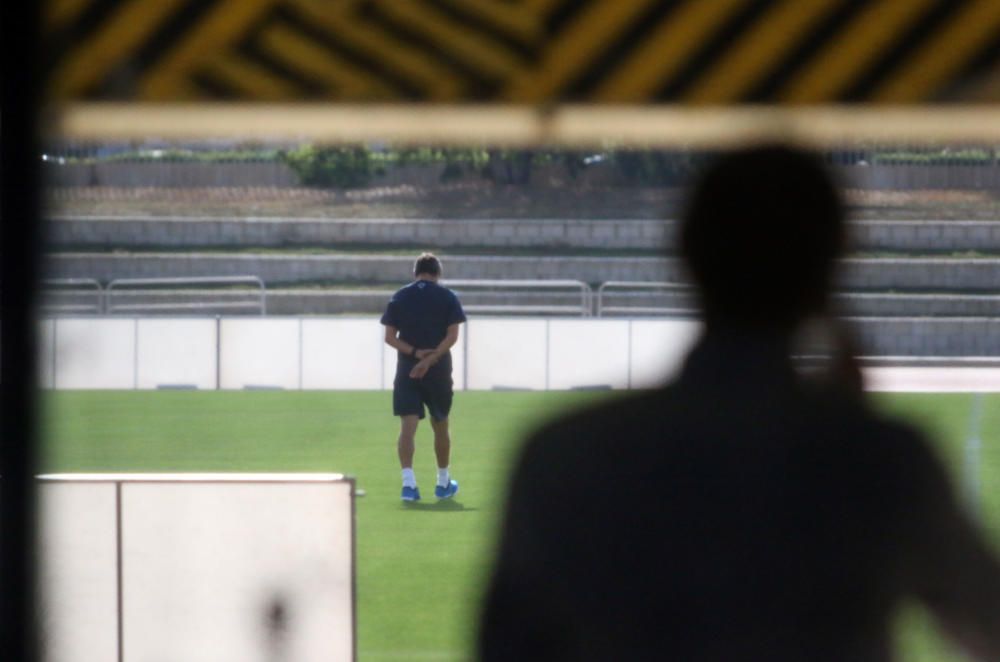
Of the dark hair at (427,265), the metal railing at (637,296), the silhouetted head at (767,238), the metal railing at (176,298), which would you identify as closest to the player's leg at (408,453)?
the dark hair at (427,265)

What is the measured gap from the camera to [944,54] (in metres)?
3.54

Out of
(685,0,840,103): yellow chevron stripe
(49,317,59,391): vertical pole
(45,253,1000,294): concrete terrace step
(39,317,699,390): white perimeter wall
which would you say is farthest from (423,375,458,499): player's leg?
(45,253,1000,294): concrete terrace step

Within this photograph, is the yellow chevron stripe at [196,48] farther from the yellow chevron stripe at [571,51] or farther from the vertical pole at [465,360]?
the vertical pole at [465,360]

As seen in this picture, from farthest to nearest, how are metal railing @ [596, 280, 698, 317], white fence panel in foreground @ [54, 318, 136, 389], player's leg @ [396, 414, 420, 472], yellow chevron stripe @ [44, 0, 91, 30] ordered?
metal railing @ [596, 280, 698, 317] < white fence panel in foreground @ [54, 318, 136, 389] < player's leg @ [396, 414, 420, 472] < yellow chevron stripe @ [44, 0, 91, 30]

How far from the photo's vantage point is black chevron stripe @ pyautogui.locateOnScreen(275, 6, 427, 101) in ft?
11.6

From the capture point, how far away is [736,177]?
180 centimetres

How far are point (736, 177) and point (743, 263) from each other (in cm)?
10

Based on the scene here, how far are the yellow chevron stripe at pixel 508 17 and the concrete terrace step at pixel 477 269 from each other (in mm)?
27308

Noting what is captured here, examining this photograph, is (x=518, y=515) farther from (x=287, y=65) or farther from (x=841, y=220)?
(x=287, y=65)

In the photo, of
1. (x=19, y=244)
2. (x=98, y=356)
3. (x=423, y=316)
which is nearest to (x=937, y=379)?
(x=98, y=356)

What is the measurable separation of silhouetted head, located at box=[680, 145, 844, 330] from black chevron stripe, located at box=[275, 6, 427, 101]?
1.81 m

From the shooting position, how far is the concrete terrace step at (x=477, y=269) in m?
31.2

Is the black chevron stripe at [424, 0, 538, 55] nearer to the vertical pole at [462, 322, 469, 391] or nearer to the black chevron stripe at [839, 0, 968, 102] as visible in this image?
the black chevron stripe at [839, 0, 968, 102]

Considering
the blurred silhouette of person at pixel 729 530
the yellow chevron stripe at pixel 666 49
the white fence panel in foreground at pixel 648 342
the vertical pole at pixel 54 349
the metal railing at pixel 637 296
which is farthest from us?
the metal railing at pixel 637 296
